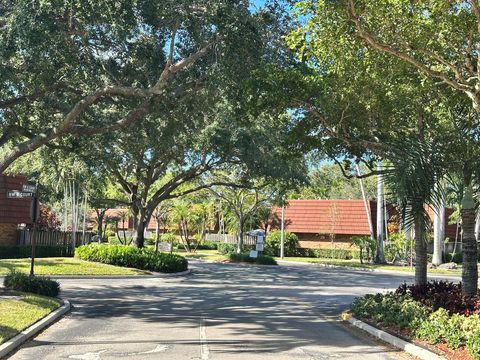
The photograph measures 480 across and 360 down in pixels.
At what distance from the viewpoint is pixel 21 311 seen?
12000mm

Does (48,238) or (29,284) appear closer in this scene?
(29,284)

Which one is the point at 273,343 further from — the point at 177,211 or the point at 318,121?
the point at 177,211

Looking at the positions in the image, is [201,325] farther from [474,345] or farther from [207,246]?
[207,246]

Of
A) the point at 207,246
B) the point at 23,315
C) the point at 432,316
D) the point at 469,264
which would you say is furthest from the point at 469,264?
the point at 207,246

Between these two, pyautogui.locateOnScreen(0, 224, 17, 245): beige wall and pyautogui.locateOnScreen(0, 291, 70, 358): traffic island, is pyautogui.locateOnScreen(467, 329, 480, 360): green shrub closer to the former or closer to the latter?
pyautogui.locateOnScreen(0, 291, 70, 358): traffic island

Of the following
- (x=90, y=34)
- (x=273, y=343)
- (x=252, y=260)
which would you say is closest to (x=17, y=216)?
(x=252, y=260)

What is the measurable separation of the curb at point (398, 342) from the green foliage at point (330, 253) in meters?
34.3

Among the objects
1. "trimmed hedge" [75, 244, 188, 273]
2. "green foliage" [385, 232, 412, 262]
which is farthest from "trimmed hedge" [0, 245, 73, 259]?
"green foliage" [385, 232, 412, 262]

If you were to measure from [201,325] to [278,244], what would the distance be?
123 ft

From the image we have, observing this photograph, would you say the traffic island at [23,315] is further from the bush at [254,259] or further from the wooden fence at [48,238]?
the bush at [254,259]

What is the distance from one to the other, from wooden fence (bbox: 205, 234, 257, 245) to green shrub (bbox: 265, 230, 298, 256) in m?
2.63

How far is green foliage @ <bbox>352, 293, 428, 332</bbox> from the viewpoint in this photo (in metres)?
10.9

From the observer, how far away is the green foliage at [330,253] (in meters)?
46.8

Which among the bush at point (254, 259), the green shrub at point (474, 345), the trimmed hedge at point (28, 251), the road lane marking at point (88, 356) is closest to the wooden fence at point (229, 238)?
the bush at point (254, 259)
